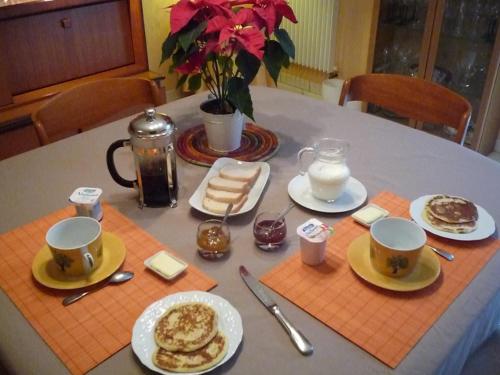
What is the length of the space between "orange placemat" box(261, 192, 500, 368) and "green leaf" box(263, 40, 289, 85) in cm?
42

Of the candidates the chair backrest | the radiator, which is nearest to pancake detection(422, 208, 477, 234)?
the chair backrest

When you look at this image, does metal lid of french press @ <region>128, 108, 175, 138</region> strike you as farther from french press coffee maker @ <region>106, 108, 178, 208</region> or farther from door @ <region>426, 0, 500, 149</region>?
door @ <region>426, 0, 500, 149</region>

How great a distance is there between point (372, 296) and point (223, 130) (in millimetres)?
598

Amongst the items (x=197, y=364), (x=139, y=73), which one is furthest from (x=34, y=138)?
(x=197, y=364)

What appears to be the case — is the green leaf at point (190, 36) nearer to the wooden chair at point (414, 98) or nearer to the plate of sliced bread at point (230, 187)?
the plate of sliced bread at point (230, 187)

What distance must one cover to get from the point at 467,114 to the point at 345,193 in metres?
0.53

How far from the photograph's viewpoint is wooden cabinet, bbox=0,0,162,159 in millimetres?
2342

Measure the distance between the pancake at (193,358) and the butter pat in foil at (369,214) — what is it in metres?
0.41

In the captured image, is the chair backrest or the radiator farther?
the radiator

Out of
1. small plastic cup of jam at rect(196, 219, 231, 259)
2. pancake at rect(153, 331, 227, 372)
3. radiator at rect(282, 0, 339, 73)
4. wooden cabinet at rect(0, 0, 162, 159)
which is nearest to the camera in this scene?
pancake at rect(153, 331, 227, 372)

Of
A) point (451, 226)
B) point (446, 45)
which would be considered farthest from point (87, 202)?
point (446, 45)

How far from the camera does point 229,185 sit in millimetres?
1084

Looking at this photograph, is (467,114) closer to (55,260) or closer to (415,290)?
(415,290)

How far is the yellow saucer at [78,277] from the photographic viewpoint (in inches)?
33.2
